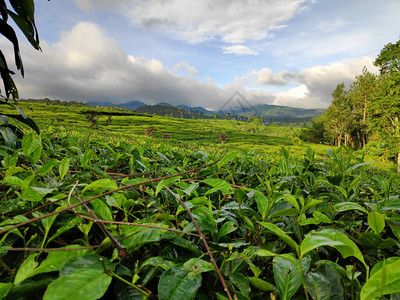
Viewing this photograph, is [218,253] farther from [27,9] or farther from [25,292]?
[27,9]

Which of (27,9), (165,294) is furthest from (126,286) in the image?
(27,9)

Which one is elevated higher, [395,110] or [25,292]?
[395,110]

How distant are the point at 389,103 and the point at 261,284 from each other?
2202cm

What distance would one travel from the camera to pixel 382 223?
56 centimetres

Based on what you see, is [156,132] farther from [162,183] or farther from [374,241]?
[374,241]

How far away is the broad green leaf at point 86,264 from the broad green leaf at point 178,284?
0.11 m

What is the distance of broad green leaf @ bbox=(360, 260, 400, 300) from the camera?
0.36 metres

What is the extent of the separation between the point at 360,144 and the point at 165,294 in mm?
47062

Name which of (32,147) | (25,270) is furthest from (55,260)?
(32,147)

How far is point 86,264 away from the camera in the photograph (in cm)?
44

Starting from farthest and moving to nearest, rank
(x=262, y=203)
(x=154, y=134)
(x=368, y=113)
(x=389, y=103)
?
(x=154, y=134) < (x=368, y=113) < (x=389, y=103) < (x=262, y=203)

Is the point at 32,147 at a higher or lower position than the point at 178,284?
higher

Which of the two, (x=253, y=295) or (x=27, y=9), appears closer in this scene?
(x=253, y=295)

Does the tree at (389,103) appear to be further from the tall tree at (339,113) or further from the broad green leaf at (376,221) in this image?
the broad green leaf at (376,221)
